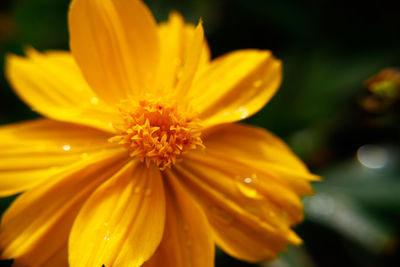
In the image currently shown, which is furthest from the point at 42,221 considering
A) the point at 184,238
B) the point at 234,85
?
the point at 234,85

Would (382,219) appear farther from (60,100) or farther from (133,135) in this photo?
(60,100)

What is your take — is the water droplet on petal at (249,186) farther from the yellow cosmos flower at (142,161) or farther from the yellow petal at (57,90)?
the yellow petal at (57,90)

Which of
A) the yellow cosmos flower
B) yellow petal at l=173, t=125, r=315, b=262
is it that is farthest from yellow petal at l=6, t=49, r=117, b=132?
yellow petal at l=173, t=125, r=315, b=262

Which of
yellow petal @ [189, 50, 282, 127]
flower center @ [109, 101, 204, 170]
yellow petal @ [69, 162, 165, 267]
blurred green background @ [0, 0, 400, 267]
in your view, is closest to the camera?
yellow petal @ [69, 162, 165, 267]

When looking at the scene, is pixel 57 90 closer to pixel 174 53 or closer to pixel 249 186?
pixel 174 53

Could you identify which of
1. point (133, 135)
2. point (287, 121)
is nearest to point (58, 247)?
point (133, 135)

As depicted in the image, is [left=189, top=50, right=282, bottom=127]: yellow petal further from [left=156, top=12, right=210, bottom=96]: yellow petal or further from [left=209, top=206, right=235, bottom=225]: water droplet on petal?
[left=209, top=206, right=235, bottom=225]: water droplet on petal
